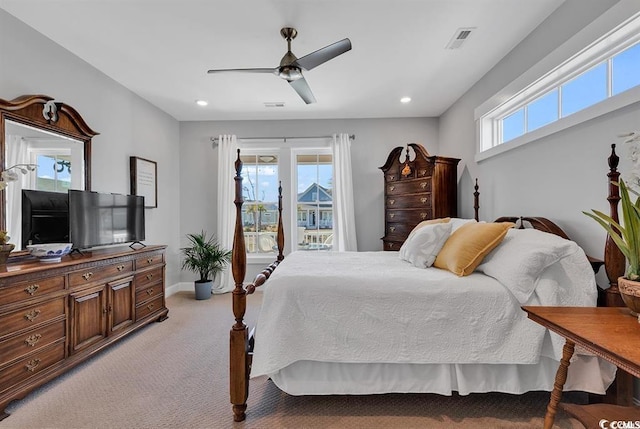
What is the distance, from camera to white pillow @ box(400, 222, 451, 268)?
2.28 m

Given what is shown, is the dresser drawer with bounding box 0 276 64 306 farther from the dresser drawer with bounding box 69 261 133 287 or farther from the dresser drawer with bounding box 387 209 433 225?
the dresser drawer with bounding box 387 209 433 225

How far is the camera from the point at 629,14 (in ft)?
5.54

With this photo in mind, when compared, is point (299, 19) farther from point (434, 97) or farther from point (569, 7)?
point (434, 97)

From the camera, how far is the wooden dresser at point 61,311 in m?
1.87

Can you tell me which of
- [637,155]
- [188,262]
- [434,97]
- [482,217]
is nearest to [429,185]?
[482,217]

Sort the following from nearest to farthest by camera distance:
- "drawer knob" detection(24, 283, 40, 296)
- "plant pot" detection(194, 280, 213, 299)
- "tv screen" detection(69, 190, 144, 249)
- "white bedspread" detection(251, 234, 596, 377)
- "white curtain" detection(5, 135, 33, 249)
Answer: "white bedspread" detection(251, 234, 596, 377) → "drawer knob" detection(24, 283, 40, 296) → "white curtain" detection(5, 135, 33, 249) → "tv screen" detection(69, 190, 144, 249) → "plant pot" detection(194, 280, 213, 299)

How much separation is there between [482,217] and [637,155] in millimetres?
2363

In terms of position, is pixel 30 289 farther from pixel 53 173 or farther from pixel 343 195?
pixel 343 195

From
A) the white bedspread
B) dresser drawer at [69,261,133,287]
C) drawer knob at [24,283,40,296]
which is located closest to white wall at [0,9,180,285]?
dresser drawer at [69,261,133,287]

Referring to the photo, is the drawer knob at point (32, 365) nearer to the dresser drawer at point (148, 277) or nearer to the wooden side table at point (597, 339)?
the dresser drawer at point (148, 277)

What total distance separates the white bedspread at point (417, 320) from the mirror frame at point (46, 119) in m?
2.16

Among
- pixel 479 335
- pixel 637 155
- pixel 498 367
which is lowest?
pixel 498 367

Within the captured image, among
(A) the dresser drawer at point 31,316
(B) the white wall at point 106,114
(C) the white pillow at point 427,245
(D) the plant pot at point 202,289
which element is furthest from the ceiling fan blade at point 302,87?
(D) the plant pot at point 202,289

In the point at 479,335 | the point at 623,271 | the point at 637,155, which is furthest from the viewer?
the point at 479,335
